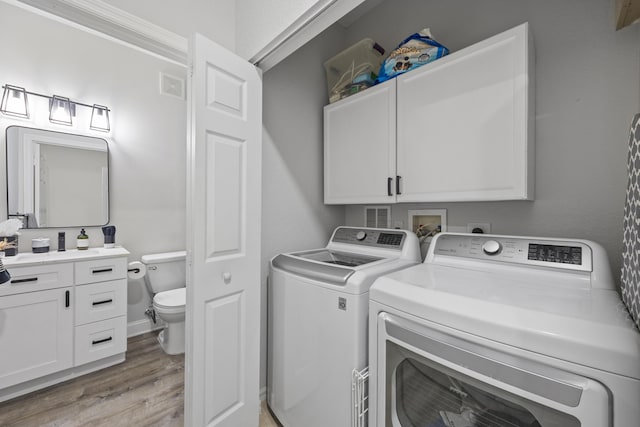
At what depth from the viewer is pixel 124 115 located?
2.65 m

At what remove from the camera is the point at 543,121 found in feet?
4.28

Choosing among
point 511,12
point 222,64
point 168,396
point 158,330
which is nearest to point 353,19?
point 511,12

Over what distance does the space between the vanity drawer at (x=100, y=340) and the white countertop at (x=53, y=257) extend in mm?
530

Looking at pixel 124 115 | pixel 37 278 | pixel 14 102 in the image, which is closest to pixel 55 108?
pixel 14 102

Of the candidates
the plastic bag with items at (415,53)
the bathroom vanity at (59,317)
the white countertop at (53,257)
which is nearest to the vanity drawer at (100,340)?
the bathroom vanity at (59,317)

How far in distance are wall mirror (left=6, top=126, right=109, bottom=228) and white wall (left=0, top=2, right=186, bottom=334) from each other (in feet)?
0.24

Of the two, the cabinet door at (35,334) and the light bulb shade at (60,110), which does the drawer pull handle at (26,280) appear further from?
the light bulb shade at (60,110)

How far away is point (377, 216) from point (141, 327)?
8.80ft

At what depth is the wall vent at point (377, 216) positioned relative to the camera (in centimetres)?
193

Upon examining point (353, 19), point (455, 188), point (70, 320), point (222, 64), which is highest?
point (353, 19)

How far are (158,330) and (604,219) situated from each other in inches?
143

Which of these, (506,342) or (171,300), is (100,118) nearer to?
(171,300)

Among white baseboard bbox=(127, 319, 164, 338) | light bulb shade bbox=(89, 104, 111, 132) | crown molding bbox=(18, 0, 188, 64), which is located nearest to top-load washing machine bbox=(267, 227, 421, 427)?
crown molding bbox=(18, 0, 188, 64)

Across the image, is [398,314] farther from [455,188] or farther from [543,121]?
[543,121]
